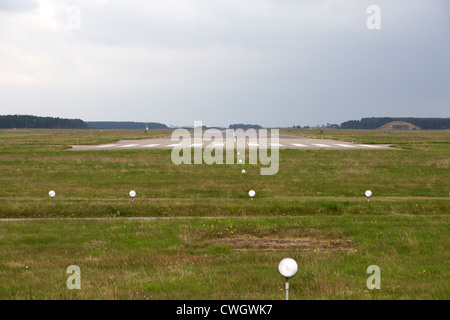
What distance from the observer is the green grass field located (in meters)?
10.3

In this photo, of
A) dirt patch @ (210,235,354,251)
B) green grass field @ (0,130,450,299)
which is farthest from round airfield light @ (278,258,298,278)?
dirt patch @ (210,235,354,251)

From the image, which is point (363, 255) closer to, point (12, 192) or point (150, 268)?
point (150, 268)

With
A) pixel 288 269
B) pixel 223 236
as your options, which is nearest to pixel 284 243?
pixel 223 236

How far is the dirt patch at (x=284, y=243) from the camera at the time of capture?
563 inches

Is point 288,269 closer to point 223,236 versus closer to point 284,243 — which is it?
point 284,243

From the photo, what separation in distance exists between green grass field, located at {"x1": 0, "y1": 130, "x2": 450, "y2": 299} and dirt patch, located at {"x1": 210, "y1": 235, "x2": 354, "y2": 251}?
1.4 inches

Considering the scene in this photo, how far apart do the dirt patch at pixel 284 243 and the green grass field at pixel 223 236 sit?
0.04 metres

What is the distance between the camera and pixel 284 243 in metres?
14.9

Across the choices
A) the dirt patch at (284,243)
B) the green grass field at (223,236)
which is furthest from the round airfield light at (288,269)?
the dirt patch at (284,243)

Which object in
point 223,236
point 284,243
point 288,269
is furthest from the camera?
point 223,236

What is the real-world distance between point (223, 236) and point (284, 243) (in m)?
2.49

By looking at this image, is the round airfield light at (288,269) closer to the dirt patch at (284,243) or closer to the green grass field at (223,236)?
the green grass field at (223,236)

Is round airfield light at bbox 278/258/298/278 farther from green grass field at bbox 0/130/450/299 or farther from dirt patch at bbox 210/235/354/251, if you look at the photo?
dirt patch at bbox 210/235/354/251

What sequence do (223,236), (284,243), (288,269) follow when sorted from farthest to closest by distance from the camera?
1. (223,236)
2. (284,243)
3. (288,269)
